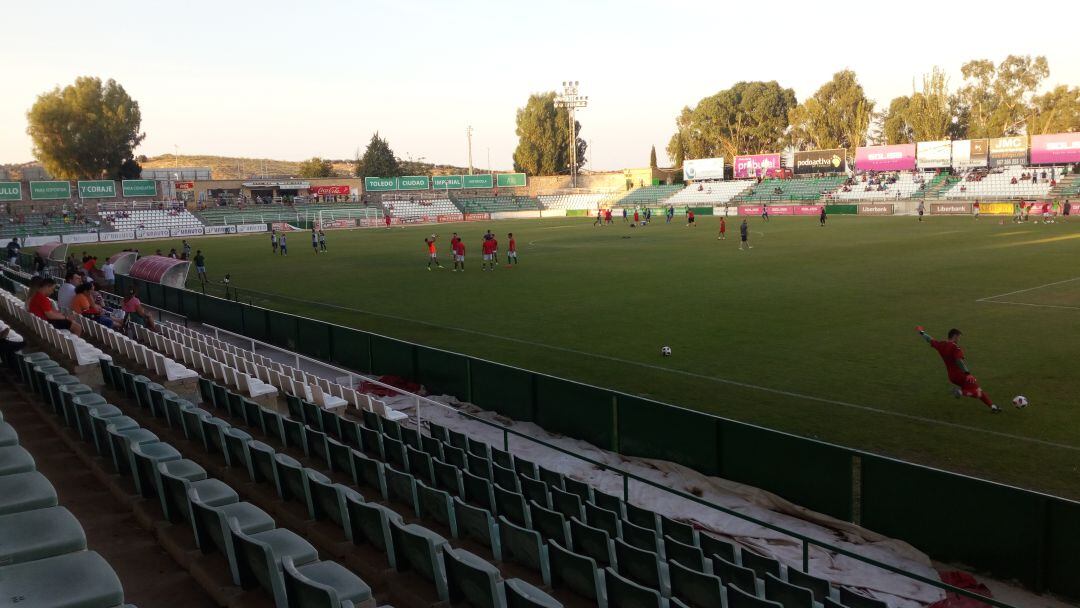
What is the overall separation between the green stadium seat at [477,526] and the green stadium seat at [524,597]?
160cm

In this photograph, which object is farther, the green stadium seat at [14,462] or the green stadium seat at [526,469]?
the green stadium seat at [526,469]

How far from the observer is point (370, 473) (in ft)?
24.2

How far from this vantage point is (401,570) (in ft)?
17.8

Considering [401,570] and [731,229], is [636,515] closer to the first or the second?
[401,570]

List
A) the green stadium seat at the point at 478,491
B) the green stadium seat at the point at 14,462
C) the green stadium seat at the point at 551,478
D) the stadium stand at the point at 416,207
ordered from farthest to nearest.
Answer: the stadium stand at the point at 416,207 < the green stadium seat at the point at 551,478 < the green stadium seat at the point at 478,491 < the green stadium seat at the point at 14,462

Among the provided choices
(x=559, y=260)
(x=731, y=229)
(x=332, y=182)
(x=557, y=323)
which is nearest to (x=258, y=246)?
(x=559, y=260)

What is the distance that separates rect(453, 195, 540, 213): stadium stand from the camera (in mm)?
103750

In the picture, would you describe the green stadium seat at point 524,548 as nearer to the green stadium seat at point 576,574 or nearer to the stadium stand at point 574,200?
the green stadium seat at point 576,574

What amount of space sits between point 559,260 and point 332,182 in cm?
7405

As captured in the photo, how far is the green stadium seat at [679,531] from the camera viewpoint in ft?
23.1

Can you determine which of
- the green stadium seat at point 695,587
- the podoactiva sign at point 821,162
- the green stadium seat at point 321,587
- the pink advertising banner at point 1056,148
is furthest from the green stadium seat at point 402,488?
the podoactiva sign at point 821,162

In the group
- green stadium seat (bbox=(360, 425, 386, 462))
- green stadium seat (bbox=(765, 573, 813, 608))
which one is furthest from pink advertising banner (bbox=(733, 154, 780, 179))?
green stadium seat (bbox=(765, 573, 813, 608))

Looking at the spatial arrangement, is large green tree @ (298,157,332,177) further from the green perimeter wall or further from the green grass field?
the green perimeter wall

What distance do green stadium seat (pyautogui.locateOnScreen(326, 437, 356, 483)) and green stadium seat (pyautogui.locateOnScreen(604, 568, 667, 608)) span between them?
11.3 feet
